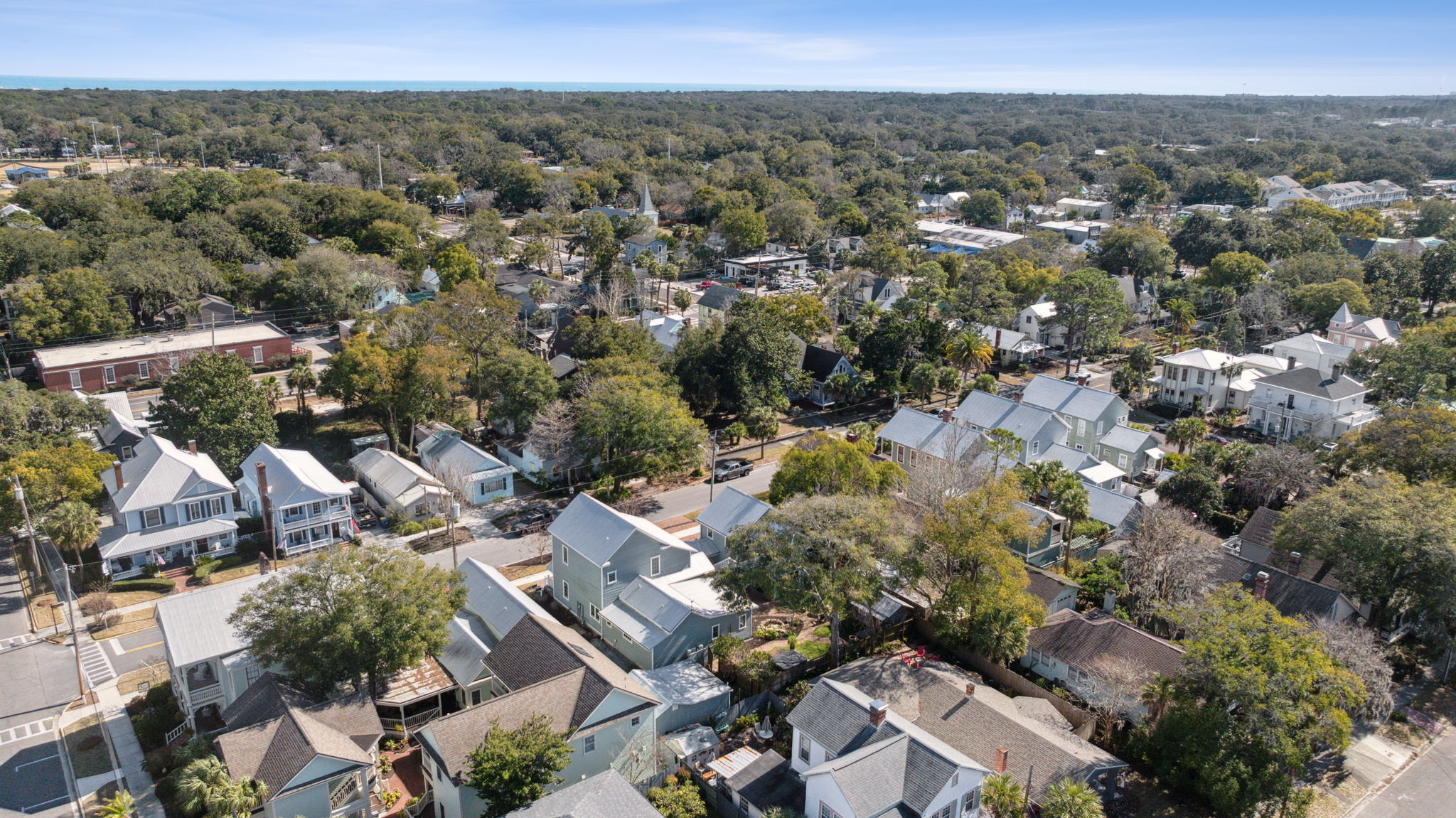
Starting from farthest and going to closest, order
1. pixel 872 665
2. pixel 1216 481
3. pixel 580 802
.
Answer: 1. pixel 1216 481
2. pixel 872 665
3. pixel 580 802

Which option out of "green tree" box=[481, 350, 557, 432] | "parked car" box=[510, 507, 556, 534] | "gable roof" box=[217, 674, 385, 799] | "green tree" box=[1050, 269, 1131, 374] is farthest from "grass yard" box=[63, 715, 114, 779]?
"green tree" box=[1050, 269, 1131, 374]

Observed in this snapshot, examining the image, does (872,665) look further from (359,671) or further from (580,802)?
(359,671)

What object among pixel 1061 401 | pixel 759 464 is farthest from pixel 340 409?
pixel 1061 401

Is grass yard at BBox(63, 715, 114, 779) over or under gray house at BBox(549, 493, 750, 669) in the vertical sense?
under

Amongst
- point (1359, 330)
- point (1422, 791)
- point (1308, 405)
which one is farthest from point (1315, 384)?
point (1422, 791)

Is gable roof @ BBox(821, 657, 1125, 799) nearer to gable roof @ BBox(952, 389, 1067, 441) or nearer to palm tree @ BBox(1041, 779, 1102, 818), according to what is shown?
palm tree @ BBox(1041, 779, 1102, 818)

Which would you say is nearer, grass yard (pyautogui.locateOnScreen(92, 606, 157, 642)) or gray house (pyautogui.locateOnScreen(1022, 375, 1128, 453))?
grass yard (pyautogui.locateOnScreen(92, 606, 157, 642))
